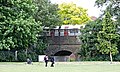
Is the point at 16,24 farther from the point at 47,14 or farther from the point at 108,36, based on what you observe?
the point at 47,14

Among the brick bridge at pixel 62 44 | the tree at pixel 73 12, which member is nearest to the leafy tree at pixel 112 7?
the brick bridge at pixel 62 44

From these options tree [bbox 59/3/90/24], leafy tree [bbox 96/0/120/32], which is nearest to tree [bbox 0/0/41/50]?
leafy tree [bbox 96/0/120/32]

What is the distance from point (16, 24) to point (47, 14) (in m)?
18.8

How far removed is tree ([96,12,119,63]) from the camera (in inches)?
2405

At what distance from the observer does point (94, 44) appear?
217 ft

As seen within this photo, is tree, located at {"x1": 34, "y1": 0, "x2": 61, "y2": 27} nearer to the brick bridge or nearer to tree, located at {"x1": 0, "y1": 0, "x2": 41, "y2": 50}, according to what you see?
the brick bridge

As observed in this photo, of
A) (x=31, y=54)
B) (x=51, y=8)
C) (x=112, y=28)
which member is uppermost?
(x=51, y=8)

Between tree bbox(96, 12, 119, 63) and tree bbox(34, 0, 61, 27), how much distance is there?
407 inches

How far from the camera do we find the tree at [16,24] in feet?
165

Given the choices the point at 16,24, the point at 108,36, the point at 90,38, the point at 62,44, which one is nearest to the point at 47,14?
the point at 90,38

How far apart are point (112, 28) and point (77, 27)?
54.2 feet

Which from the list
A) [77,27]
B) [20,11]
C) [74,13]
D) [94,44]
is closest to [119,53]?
[94,44]

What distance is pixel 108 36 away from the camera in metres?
60.9

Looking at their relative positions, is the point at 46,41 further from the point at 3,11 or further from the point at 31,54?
the point at 3,11
